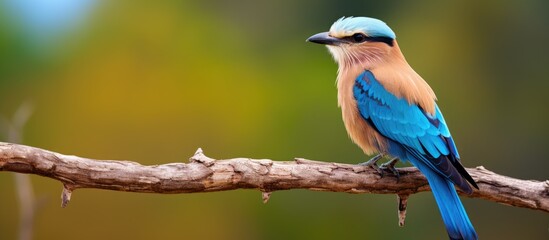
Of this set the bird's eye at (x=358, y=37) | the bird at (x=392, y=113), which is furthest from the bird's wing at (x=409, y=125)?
the bird's eye at (x=358, y=37)

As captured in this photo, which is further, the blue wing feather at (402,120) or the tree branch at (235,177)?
the blue wing feather at (402,120)

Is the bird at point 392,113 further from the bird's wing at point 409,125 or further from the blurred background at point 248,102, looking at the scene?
the blurred background at point 248,102

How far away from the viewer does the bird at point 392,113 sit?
4184 millimetres

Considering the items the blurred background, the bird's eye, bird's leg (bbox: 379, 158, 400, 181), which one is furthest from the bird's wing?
the blurred background

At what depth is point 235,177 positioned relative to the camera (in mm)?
3908

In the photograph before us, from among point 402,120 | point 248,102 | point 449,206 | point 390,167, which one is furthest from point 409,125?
point 248,102

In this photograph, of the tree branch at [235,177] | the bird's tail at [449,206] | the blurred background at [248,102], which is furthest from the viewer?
the blurred background at [248,102]

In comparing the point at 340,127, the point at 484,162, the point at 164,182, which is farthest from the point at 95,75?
the point at 164,182

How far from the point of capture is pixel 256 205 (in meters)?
10.4

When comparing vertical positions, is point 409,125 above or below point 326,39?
below

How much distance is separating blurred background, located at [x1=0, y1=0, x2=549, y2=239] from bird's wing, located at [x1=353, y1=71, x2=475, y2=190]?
2629 mm

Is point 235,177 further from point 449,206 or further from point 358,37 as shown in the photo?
point 358,37

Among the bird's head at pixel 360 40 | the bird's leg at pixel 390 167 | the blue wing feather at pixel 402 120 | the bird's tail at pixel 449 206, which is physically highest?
the bird's head at pixel 360 40

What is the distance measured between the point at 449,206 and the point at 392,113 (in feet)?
2.30
